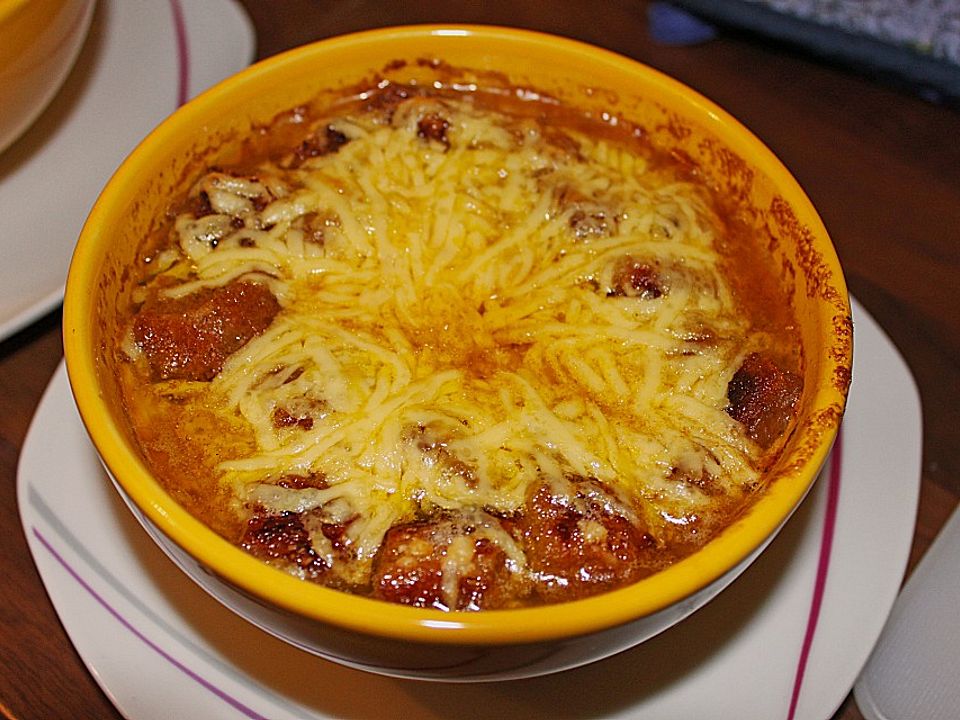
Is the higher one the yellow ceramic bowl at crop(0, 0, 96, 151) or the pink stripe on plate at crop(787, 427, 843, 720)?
the yellow ceramic bowl at crop(0, 0, 96, 151)

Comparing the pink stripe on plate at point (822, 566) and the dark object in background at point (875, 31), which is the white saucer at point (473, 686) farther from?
the dark object in background at point (875, 31)

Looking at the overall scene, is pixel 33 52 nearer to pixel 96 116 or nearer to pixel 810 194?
pixel 96 116

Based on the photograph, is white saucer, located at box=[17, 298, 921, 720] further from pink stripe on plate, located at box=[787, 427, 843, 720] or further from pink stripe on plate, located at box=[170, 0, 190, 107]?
pink stripe on plate, located at box=[170, 0, 190, 107]

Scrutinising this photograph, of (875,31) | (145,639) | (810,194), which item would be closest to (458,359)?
(145,639)

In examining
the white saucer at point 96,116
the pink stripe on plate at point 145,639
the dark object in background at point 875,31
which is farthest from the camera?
the dark object in background at point 875,31

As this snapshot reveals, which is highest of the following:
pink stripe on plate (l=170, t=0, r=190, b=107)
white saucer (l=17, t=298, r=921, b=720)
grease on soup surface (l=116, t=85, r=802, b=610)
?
pink stripe on plate (l=170, t=0, r=190, b=107)

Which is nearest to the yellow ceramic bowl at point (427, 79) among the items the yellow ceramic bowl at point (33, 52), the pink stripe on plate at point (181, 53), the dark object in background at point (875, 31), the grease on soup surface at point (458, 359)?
the grease on soup surface at point (458, 359)

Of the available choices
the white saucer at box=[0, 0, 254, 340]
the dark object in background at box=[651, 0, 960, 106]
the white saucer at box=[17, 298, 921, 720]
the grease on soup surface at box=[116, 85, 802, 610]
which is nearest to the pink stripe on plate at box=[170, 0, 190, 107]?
the white saucer at box=[0, 0, 254, 340]
